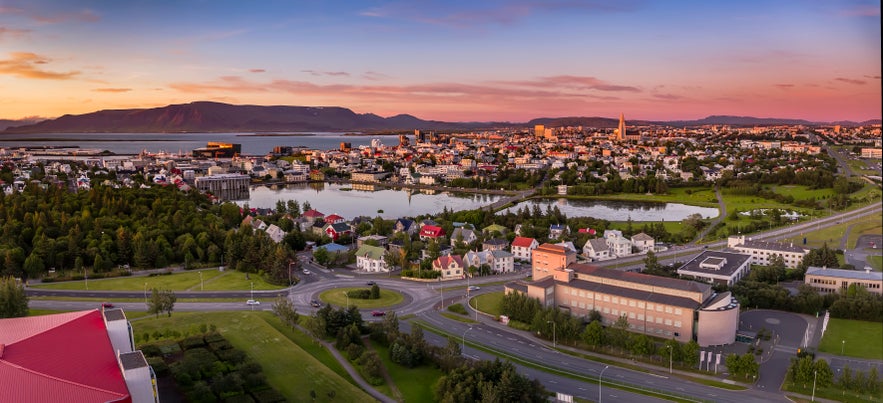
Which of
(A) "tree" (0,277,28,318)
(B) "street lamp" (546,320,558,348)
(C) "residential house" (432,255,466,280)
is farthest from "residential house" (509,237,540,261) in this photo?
(A) "tree" (0,277,28,318)

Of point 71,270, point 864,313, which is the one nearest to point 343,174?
point 71,270

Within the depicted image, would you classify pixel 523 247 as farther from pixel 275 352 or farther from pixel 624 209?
pixel 624 209

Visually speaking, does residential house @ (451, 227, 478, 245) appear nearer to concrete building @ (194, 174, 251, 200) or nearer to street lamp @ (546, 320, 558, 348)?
street lamp @ (546, 320, 558, 348)

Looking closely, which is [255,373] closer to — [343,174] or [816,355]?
[816,355]

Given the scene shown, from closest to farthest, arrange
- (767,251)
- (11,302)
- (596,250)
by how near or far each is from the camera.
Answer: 1. (11,302)
2. (767,251)
3. (596,250)

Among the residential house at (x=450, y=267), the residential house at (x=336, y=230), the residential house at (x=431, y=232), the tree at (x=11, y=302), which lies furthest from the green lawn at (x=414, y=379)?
the residential house at (x=336, y=230)

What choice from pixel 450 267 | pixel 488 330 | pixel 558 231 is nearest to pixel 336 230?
pixel 450 267
